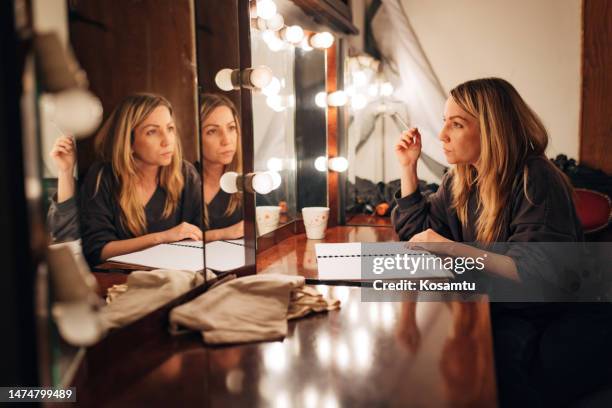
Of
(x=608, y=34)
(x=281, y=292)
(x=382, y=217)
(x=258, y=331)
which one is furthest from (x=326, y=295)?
(x=608, y=34)

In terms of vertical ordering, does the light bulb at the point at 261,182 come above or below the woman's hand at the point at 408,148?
below

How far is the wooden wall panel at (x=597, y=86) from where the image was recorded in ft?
7.38

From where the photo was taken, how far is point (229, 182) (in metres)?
1.20

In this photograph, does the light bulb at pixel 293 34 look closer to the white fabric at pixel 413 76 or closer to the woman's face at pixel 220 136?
the woman's face at pixel 220 136

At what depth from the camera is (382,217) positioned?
2404 millimetres

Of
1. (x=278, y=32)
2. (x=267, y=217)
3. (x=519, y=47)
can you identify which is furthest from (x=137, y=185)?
(x=519, y=47)

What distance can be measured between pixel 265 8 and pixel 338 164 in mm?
754

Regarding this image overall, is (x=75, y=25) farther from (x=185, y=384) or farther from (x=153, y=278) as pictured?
(x=185, y=384)

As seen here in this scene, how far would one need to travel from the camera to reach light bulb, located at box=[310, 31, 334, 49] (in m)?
1.98

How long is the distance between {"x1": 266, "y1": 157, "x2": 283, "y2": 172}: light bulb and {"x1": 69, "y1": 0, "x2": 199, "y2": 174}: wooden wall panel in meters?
0.79

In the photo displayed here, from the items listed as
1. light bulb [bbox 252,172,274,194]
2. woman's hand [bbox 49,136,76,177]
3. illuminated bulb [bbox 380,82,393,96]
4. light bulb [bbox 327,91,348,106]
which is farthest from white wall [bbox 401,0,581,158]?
woman's hand [bbox 49,136,76,177]

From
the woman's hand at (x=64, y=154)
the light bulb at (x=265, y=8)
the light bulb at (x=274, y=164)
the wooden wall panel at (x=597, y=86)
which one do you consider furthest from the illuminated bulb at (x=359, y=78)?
the woman's hand at (x=64, y=154)

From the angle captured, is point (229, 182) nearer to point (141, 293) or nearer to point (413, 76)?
point (141, 293)

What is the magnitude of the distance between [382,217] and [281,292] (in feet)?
4.76
